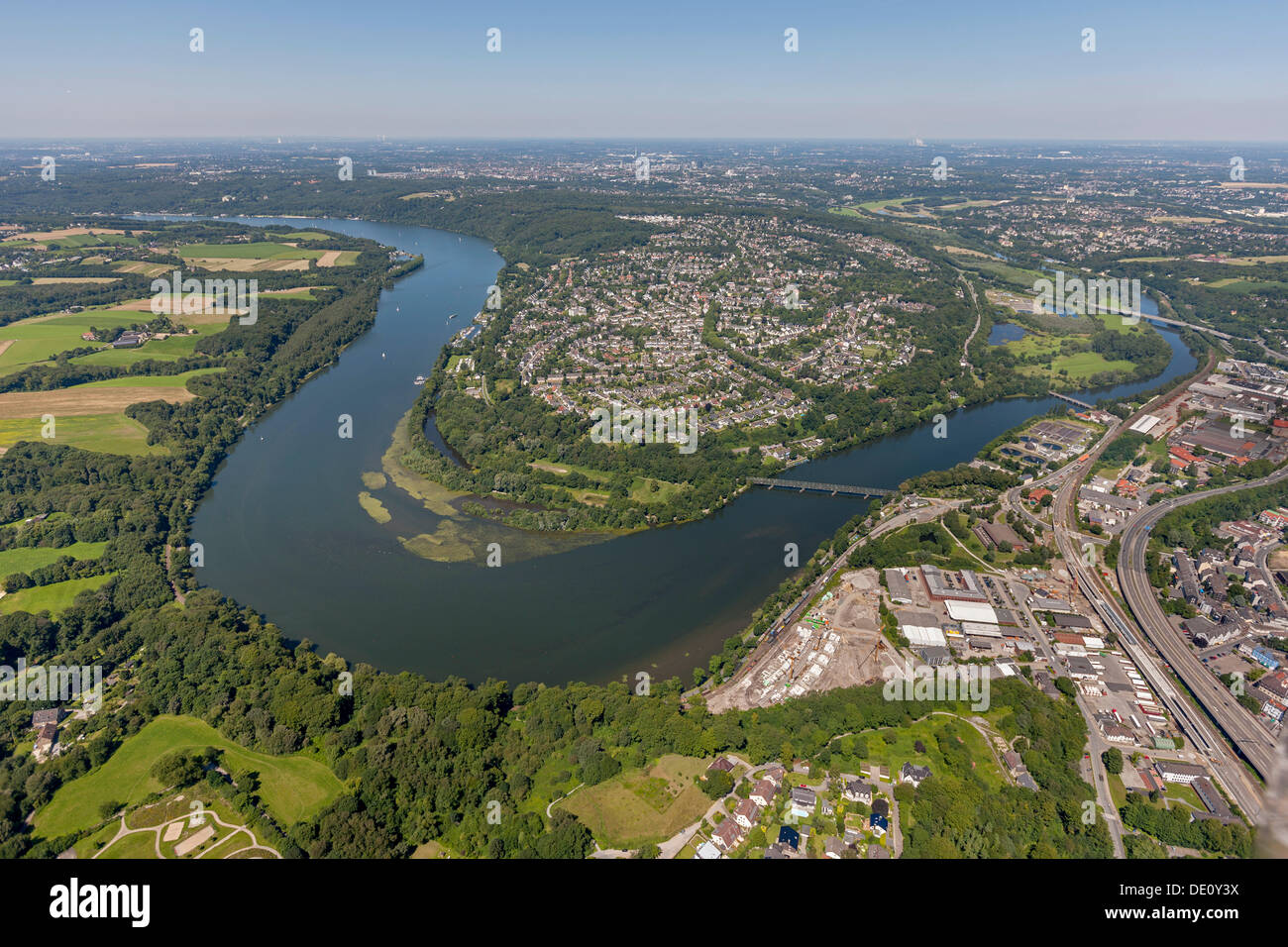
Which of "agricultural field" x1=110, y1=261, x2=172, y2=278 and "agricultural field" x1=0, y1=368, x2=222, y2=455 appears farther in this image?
"agricultural field" x1=110, y1=261, x2=172, y2=278

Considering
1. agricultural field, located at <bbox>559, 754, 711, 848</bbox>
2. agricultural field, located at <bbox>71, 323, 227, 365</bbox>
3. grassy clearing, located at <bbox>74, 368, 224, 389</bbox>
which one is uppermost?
agricultural field, located at <bbox>71, 323, 227, 365</bbox>

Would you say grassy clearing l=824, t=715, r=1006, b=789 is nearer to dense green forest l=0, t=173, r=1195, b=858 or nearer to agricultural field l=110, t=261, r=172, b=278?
dense green forest l=0, t=173, r=1195, b=858

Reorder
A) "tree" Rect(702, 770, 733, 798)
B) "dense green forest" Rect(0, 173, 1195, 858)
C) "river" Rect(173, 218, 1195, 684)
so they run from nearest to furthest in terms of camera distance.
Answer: "dense green forest" Rect(0, 173, 1195, 858) → "tree" Rect(702, 770, 733, 798) → "river" Rect(173, 218, 1195, 684)

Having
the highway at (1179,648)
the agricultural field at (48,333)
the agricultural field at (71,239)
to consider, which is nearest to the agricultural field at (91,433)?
the agricultural field at (48,333)

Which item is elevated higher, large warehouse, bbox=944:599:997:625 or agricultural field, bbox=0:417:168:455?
agricultural field, bbox=0:417:168:455

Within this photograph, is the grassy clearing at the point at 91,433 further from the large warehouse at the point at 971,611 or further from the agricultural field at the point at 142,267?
the large warehouse at the point at 971,611

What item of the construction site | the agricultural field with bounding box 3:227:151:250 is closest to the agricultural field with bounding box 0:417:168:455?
the construction site

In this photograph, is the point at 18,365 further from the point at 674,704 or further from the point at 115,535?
the point at 674,704

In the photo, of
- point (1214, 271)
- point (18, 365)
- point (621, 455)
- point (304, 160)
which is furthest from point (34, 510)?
point (304, 160)
